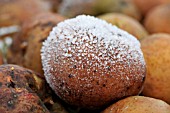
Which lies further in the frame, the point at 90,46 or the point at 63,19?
the point at 63,19

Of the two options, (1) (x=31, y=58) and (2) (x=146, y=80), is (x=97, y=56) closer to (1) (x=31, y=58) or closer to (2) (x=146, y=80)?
(2) (x=146, y=80)

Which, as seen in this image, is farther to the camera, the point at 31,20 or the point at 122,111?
the point at 31,20

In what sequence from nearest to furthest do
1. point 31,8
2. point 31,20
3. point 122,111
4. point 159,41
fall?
point 122,111, point 159,41, point 31,20, point 31,8

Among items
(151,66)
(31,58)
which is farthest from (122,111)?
(31,58)

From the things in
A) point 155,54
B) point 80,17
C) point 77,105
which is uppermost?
point 80,17

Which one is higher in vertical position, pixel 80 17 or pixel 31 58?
pixel 80 17

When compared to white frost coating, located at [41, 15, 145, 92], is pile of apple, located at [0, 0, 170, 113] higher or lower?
lower

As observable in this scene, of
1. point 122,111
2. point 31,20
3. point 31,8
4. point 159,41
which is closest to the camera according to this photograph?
point 122,111
